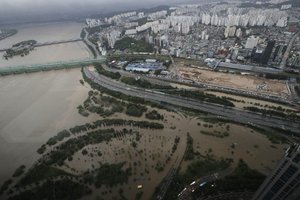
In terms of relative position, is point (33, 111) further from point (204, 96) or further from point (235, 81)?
point (235, 81)

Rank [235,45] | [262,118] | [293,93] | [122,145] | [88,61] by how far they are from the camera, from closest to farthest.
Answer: [122,145] → [262,118] → [293,93] → [88,61] → [235,45]

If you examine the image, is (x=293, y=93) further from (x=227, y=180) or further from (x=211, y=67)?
(x=227, y=180)

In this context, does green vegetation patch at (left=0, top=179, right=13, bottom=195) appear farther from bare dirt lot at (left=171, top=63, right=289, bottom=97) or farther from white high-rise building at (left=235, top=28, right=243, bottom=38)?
white high-rise building at (left=235, top=28, right=243, bottom=38)

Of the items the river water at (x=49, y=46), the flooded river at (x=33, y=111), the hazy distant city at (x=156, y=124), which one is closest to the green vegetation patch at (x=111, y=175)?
the hazy distant city at (x=156, y=124)

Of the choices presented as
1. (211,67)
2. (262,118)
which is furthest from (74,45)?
(262,118)

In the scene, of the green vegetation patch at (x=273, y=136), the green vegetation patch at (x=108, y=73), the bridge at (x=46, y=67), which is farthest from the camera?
the bridge at (x=46, y=67)

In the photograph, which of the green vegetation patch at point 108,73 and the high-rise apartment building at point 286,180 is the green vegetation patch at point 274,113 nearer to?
the high-rise apartment building at point 286,180
